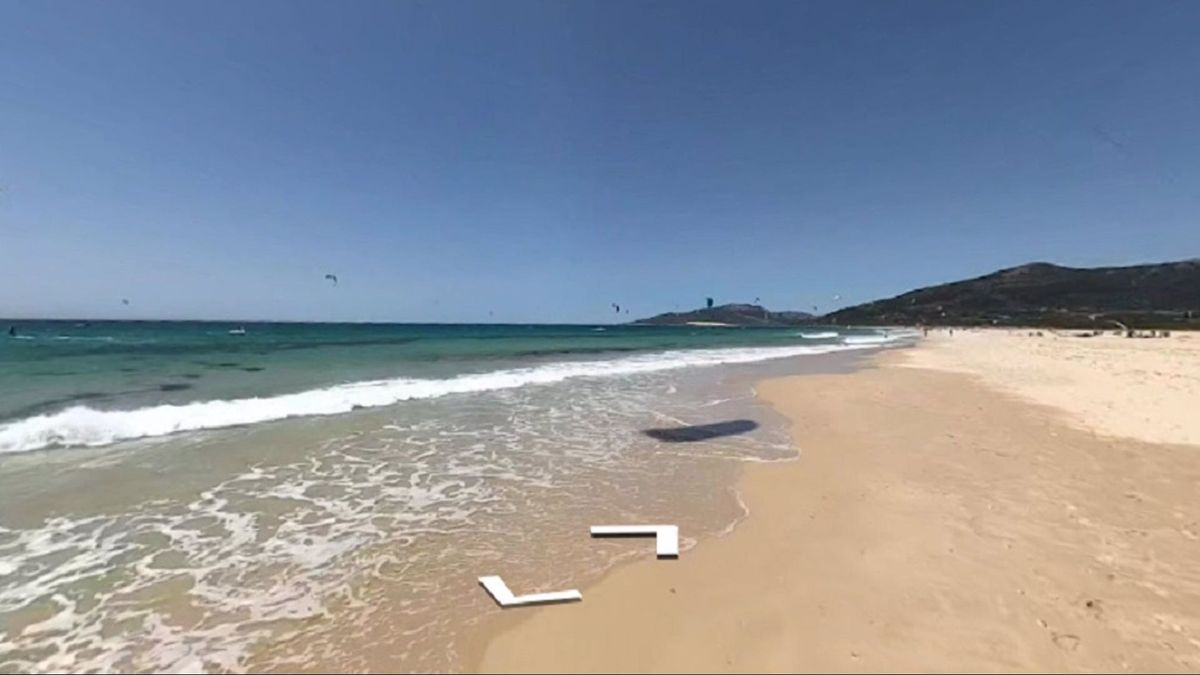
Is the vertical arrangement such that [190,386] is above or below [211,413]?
above

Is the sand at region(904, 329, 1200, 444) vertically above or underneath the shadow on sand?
above

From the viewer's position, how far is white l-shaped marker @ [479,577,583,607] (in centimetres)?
412

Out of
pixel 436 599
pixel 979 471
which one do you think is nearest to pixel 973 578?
pixel 979 471

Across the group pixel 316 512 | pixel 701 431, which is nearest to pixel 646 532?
pixel 316 512

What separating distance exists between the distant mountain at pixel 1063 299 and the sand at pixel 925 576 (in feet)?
249

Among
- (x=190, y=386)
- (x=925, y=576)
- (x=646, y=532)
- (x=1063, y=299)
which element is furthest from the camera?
(x=1063, y=299)

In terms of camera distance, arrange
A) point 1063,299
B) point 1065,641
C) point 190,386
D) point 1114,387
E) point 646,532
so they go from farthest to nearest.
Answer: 1. point 1063,299
2. point 190,386
3. point 1114,387
4. point 646,532
5. point 1065,641

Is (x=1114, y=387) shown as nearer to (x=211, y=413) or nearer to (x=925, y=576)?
(x=925, y=576)

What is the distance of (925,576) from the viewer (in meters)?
4.52

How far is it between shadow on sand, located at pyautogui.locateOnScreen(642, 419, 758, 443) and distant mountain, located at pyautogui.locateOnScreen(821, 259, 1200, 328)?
247 ft

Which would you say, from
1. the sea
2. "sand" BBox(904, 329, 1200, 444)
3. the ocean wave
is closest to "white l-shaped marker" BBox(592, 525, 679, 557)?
the sea

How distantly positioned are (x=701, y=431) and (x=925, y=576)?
21.2 ft

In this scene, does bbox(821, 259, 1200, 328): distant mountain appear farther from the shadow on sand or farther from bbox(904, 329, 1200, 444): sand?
the shadow on sand

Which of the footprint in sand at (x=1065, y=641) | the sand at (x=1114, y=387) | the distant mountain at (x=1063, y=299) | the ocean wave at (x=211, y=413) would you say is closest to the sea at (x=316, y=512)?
the ocean wave at (x=211, y=413)
